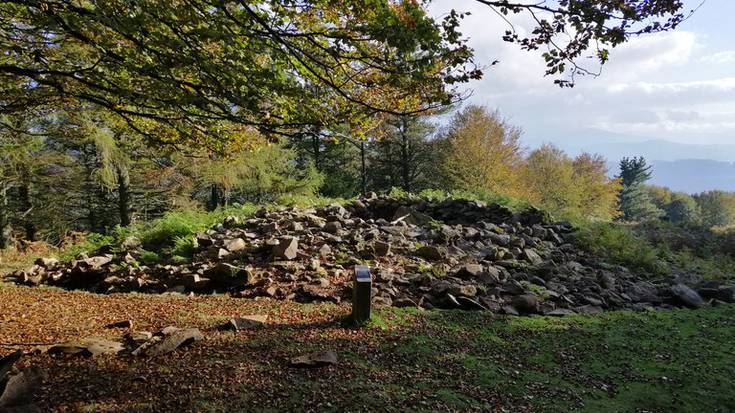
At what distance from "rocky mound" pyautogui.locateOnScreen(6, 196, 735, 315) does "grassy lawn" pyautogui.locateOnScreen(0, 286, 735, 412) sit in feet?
→ 1.87

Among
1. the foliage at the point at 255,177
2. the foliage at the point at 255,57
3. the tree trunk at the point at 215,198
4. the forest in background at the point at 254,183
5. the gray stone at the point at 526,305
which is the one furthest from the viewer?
the tree trunk at the point at 215,198

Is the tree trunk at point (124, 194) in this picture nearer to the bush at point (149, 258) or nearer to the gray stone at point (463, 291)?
the bush at point (149, 258)

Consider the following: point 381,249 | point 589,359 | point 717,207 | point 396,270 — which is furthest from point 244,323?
point 717,207

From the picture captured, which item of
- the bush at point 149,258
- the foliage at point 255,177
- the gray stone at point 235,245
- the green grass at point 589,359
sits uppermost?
the foliage at point 255,177

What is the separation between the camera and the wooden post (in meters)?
5.57

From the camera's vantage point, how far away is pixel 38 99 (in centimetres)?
643

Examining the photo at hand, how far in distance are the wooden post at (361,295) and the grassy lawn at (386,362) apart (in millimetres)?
202

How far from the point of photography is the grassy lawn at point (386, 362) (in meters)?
3.81

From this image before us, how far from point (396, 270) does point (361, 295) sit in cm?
246

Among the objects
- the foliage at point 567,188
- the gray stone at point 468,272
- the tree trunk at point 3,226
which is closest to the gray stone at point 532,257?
the gray stone at point 468,272

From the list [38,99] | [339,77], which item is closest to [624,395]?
[339,77]

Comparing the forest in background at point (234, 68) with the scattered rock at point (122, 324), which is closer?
the forest in background at point (234, 68)

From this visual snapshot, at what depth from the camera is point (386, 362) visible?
15.4 feet

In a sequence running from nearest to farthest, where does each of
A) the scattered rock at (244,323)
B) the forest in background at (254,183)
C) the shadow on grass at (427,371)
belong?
the shadow on grass at (427,371), the scattered rock at (244,323), the forest in background at (254,183)
